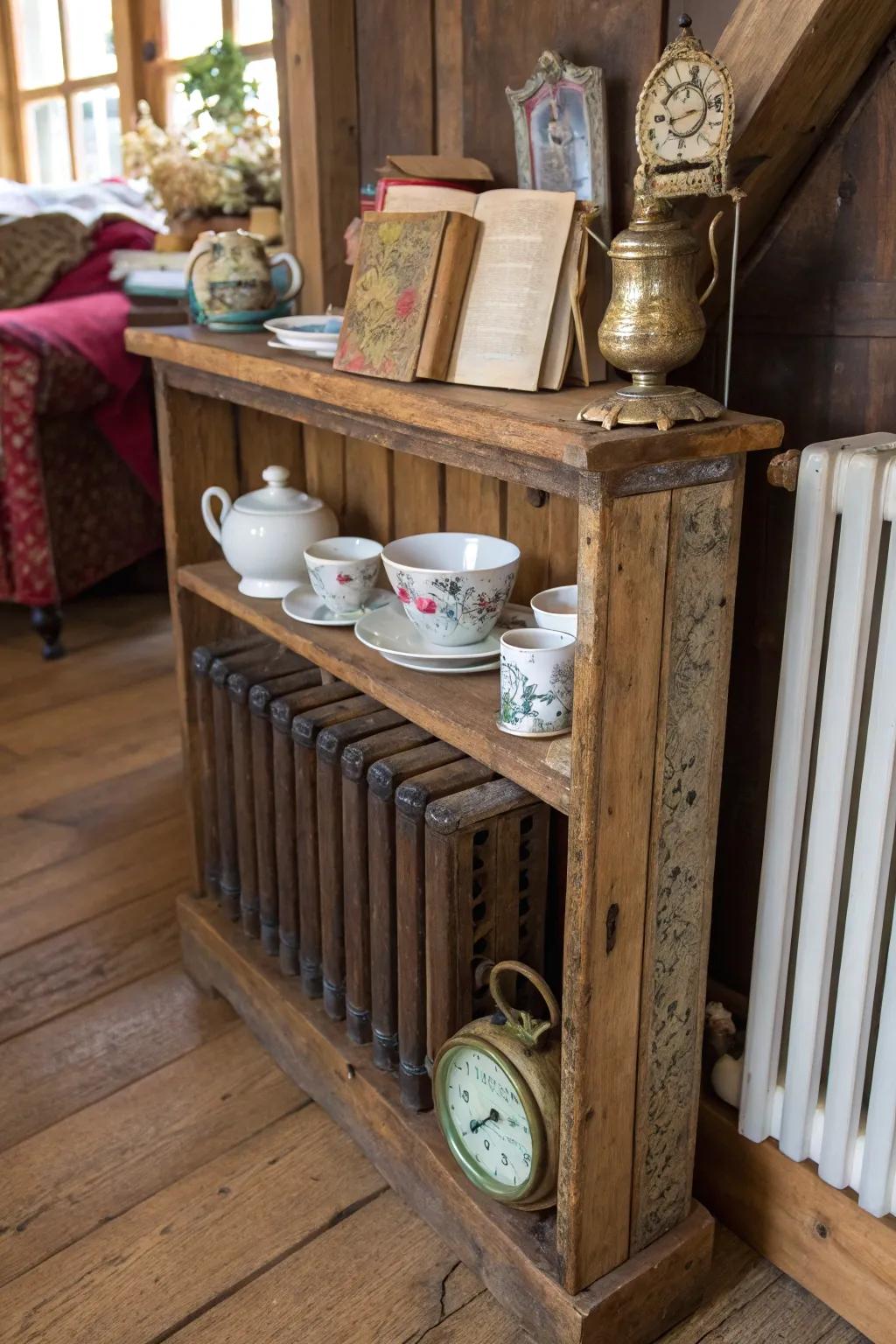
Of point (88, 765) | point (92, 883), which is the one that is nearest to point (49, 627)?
point (88, 765)

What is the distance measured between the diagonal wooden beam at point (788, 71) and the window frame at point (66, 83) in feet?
12.0

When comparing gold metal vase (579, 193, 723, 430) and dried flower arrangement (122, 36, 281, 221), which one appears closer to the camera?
gold metal vase (579, 193, 723, 430)

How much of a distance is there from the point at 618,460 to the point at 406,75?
85cm

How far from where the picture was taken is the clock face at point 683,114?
0.92 meters

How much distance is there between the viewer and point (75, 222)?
3572 mm

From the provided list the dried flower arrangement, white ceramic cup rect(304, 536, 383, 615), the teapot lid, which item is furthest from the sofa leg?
white ceramic cup rect(304, 536, 383, 615)

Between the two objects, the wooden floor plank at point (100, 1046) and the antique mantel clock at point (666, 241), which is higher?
the antique mantel clock at point (666, 241)

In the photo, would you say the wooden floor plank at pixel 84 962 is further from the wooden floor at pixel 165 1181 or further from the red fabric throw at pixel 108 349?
the red fabric throw at pixel 108 349

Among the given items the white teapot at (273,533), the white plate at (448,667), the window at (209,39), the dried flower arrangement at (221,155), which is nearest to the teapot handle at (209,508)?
the white teapot at (273,533)

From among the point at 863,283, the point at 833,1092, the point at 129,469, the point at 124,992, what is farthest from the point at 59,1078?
the point at 129,469

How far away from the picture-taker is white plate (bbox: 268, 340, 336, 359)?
1.34 meters

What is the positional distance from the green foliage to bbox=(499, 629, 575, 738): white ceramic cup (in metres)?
2.49

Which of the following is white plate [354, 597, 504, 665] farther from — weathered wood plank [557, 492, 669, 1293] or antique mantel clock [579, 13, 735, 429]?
antique mantel clock [579, 13, 735, 429]

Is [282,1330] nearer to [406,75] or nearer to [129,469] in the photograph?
[406,75]
